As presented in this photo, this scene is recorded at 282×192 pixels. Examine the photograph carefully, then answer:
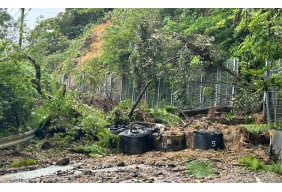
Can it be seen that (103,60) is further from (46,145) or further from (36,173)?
(36,173)

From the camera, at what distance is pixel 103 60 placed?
775 centimetres

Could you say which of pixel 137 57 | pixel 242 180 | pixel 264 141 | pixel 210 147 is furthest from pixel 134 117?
pixel 242 180

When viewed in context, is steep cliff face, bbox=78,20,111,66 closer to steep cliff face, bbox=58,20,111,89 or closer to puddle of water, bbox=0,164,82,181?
steep cliff face, bbox=58,20,111,89

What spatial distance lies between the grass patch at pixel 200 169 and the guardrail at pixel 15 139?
2274mm

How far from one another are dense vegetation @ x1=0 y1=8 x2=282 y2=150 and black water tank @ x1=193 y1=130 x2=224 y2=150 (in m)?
0.70

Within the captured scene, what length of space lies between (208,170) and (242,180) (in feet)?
1.46

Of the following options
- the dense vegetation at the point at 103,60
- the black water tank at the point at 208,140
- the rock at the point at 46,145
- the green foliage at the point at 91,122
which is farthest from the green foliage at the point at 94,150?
the black water tank at the point at 208,140

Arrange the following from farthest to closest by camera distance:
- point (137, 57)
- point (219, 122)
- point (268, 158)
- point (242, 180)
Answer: point (137, 57) → point (219, 122) → point (268, 158) → point (242, 180)

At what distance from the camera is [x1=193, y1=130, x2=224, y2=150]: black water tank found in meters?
6.56

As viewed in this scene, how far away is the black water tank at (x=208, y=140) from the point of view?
656 centimetres

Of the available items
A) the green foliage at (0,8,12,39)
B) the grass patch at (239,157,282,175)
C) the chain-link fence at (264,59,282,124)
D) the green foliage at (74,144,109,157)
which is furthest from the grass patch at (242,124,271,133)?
the green foliage at (0,8,12,39)

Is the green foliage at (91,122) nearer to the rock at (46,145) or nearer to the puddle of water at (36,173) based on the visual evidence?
the rock at (46,145)

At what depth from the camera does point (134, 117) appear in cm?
Answer: 766

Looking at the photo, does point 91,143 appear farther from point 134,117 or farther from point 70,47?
point 70,47
